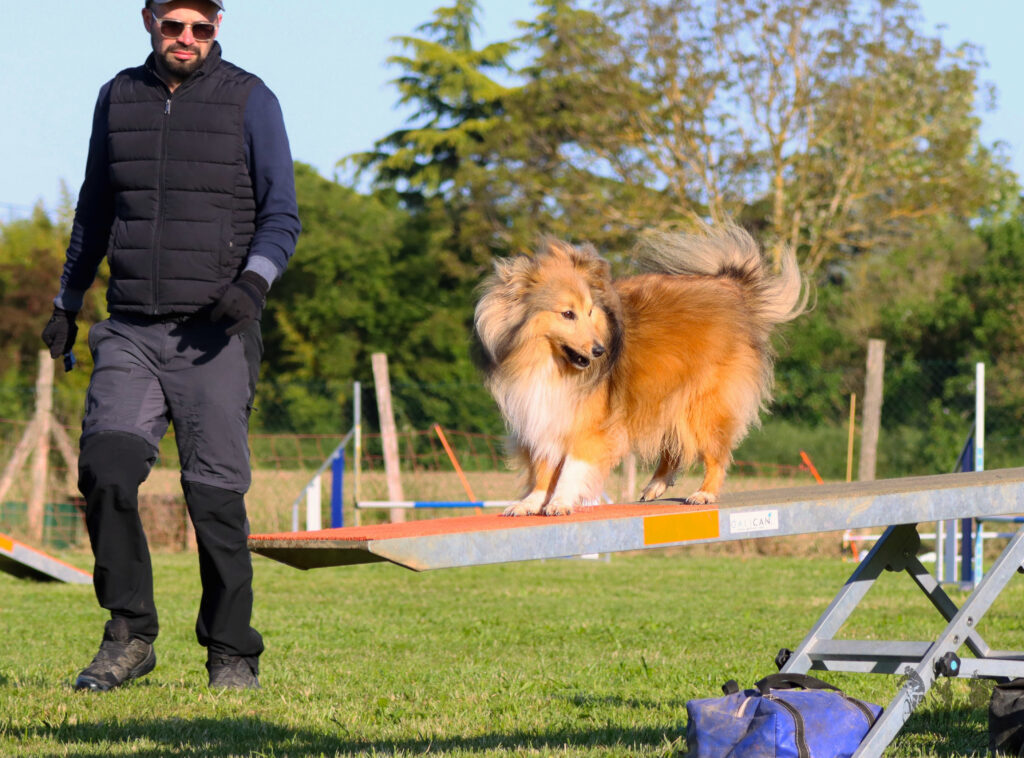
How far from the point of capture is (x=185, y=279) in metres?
3.71

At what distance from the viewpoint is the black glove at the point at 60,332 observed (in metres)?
3.95

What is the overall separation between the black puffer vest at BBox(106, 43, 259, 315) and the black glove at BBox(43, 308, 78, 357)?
299 mm

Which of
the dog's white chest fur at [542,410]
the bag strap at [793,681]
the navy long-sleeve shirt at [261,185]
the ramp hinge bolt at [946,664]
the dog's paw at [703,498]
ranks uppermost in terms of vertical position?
the navy long-sleeve shirt at [261,185]

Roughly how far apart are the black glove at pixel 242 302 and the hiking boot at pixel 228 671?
1136mm

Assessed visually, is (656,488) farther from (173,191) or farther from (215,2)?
(215,2)

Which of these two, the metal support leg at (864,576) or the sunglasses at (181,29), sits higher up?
the sunglasses at (181,29)

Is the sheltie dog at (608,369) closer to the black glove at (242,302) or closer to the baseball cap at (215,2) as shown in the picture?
the black glove at (242,302)

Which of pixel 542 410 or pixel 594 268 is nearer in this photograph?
pixel 542 410

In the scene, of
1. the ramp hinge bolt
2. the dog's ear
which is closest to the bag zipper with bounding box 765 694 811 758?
the ramp hinge bolt

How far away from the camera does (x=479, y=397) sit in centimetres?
1411

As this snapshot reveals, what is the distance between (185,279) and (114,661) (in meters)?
1.32

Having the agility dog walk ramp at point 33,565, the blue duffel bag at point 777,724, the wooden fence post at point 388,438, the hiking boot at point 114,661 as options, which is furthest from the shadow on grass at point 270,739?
the wooden fence post at point 388,438

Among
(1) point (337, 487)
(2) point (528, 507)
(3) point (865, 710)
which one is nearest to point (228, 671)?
(2) point (528, 507)

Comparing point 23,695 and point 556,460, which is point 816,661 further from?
point 23,695
